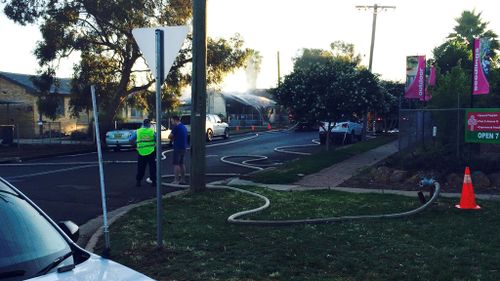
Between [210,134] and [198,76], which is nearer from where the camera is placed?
[198,76]

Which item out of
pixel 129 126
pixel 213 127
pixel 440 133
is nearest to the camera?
pixel 440 133

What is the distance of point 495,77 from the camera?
60.0ft

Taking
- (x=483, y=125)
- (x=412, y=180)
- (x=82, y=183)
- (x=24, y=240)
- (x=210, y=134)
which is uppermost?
(x=483, y=125)

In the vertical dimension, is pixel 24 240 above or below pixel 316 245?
above

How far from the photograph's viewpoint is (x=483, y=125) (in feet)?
42.0

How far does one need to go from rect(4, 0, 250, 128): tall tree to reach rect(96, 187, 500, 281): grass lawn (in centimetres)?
1958

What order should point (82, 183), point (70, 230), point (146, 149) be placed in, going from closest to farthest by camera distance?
point (70, 230) → point (146, 149) → point (82, 183)

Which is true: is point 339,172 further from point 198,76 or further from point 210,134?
point 210,134

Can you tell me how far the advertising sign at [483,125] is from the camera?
41.2 ft

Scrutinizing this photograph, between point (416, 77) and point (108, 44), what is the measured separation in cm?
1630

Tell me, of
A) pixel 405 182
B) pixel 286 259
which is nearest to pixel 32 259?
pixel 286 259

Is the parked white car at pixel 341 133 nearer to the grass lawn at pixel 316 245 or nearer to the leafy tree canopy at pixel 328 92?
the leafy tree canopy at pixel 328 92

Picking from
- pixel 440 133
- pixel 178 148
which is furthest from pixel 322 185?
pixel 440 133

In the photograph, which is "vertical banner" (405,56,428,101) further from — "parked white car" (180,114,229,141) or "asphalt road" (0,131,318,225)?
"parked white car" (180,114,229,141)
